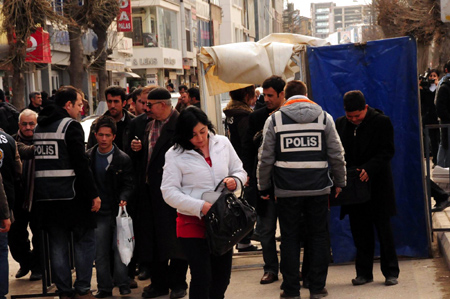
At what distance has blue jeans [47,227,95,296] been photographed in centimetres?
Result: 729

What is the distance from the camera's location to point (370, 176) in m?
7.31

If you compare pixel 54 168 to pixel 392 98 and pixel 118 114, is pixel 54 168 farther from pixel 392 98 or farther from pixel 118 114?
pixel 392 98

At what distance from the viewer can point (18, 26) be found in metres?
19.8

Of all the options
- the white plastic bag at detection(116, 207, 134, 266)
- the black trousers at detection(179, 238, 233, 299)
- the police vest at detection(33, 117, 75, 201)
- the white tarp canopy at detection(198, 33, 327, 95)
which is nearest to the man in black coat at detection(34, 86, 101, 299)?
the police vest at detection(33, 117, 75, 201)

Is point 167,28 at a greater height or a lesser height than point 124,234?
greater

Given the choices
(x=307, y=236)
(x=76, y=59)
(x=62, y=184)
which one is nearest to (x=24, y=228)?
(x=62, y=184)

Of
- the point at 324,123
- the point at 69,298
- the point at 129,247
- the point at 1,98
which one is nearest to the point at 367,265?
the point at 324,123

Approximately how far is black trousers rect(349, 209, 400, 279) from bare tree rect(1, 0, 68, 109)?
13498 millimetres

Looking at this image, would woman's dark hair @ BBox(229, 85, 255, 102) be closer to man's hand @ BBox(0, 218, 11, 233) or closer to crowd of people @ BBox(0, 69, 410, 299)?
crowd of people @ BBox(0, 69, 410, 299)

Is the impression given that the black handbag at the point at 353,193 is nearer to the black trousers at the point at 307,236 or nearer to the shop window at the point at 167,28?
the black trousers at the point at 307,236

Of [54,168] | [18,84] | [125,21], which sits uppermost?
[125,21]

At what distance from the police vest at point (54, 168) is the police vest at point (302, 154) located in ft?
5.84

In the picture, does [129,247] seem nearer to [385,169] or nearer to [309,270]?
[309,270]

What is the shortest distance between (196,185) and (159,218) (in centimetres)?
184
